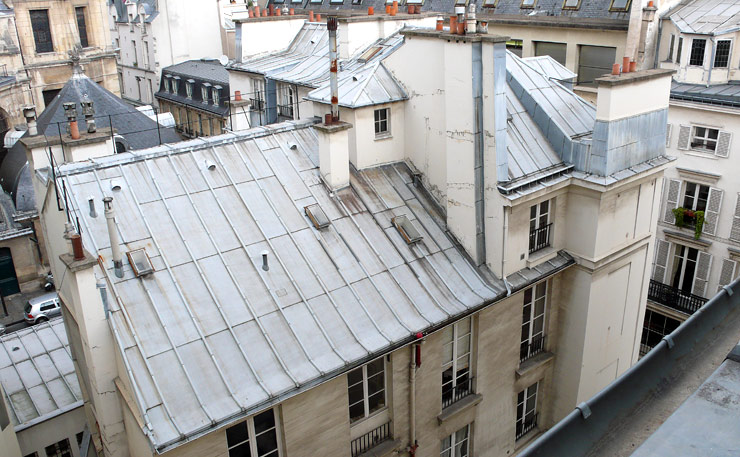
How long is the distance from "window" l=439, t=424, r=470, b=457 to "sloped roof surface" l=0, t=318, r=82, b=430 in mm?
10100

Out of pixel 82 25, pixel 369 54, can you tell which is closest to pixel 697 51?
pixel 369 54

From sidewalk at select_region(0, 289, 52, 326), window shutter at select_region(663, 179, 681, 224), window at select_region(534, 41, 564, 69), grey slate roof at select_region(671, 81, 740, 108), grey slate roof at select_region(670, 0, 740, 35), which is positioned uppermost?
grey slate roof at select_region(670, 0, 740, 35)

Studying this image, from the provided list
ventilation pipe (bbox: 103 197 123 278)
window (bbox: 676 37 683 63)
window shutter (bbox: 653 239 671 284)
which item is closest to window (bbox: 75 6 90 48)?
ventilation pipe (bbox: 103 197 123 278)

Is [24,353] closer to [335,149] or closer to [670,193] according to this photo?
[335,149]

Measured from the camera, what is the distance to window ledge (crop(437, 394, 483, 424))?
16.1m

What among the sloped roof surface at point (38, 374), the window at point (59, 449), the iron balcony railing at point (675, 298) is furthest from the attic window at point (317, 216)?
the iron balcony railing at point (675, 298)

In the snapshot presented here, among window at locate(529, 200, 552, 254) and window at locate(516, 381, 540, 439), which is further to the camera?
window at locate(516, 381, 540, 439)

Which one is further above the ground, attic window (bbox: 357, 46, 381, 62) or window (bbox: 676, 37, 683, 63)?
attic window (bbox: 357, 46, 381, 62)

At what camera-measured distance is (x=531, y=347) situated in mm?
18578

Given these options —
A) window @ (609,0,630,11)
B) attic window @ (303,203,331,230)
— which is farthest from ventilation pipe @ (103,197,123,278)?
window @ (609,0,630,11)

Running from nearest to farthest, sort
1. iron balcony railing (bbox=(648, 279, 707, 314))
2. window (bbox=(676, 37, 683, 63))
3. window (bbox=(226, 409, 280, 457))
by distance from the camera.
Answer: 1. window (bbox=(226, 409, 280, 457))
2. window (bbox=(676, 37, 683, 63))
3. iron balcony railing (bbox=(648, 279, 707, 314))

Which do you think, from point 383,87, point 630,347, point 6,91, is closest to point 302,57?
point 383,87

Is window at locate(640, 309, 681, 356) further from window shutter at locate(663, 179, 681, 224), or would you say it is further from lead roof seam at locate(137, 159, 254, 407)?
lead roof seam at locate(137, 159, 254, 407)

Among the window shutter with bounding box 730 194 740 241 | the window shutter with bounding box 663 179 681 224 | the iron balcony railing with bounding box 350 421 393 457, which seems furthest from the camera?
the window shutter with bounding box 663 179 681 224
